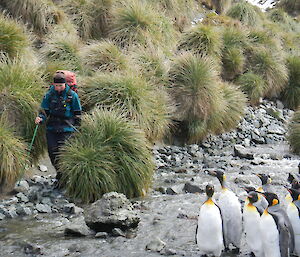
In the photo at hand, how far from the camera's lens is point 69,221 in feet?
20.2

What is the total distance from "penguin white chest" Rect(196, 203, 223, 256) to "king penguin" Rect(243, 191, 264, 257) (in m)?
0.30

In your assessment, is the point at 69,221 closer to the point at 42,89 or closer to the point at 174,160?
the point at 42,89

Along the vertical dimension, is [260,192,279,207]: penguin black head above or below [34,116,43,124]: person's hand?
above

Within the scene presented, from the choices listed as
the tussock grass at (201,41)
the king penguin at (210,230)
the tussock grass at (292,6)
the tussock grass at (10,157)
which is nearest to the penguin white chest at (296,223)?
the king penguin at (210,230)

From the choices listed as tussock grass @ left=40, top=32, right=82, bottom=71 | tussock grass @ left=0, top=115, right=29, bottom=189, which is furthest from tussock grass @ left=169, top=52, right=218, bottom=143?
tussock grass @ left=0, top=115, right=29, bottom=189

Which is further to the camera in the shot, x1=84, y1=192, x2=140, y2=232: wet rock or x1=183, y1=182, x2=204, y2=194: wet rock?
x1=183, y1=182, x2=204, y2=194: wet rock

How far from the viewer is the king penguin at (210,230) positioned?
5023 millimetres

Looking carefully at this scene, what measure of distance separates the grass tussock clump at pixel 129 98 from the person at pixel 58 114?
1.10 metres

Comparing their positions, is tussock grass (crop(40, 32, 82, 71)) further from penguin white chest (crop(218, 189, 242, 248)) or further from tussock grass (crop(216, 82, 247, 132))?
penguin white chest (crop(218, 189, 242, 248))

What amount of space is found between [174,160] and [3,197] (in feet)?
12.2

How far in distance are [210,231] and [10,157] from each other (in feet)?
10.6

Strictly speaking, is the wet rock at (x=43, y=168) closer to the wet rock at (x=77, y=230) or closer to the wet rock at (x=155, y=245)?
the wet rock at (x=77, y=230)

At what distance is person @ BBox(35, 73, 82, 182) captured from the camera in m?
7.21

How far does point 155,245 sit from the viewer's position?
5270 mm
